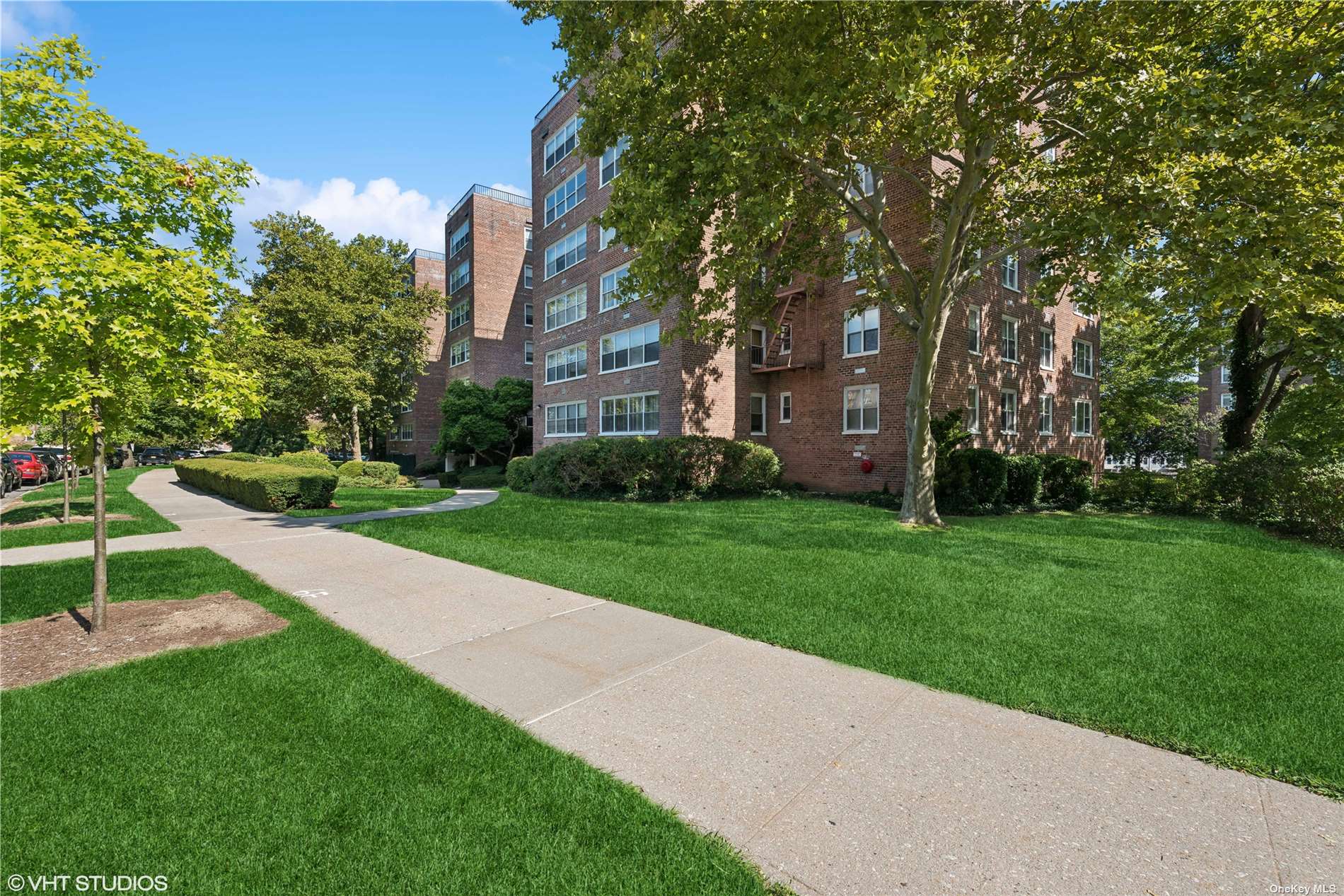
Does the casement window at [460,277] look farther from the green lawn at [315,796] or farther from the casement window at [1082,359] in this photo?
the green lawn at [315,796]

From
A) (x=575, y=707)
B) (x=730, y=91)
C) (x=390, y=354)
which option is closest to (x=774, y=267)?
(x=730, y=91)

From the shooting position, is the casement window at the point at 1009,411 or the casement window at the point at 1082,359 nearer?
the casement window at the point at 1009,411

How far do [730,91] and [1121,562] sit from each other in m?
10.7

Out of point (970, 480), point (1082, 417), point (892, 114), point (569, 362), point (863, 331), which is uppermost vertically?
point (892, 114)

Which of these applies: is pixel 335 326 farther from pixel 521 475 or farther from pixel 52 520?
pixel 52 520

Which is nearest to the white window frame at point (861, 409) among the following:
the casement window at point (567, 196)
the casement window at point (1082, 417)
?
the casement window at point (1082, 417)

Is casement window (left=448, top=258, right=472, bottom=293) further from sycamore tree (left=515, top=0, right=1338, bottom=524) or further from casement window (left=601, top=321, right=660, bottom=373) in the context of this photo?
sycamore tree (left=515, top=0, right=1338, bottom=524)

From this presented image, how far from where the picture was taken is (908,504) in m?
13.2

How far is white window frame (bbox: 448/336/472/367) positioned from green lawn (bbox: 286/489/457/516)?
16.0 meters

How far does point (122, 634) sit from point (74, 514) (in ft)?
40.3

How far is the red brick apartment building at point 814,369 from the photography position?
710 inches

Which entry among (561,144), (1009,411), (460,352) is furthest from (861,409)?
(460,352)

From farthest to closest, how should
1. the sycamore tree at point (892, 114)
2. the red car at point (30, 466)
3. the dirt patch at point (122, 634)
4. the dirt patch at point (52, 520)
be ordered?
the red car at point (30, 466)
the dirt patch at point (52, 520)
the sycamore tree at point (892, 114)
the dirt patch at point (122, 634)

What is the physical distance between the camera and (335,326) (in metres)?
29.5
